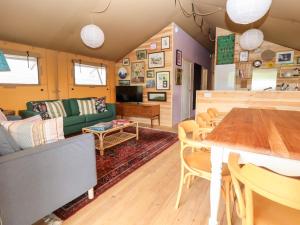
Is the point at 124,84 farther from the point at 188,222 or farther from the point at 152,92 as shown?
the point at 188,222

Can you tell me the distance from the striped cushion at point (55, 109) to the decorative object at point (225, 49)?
4.69 meters

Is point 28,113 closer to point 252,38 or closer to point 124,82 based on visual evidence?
point 124,82

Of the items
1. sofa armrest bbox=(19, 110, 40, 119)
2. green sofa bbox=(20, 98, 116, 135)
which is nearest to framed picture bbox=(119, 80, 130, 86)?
green sofa bbox=(20, 98, 116, 135)

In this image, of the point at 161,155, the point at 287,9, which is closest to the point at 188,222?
the point at 161,155

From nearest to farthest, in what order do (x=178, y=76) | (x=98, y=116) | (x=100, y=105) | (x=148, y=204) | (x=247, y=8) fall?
1. (x=148, y=204)
2. (x=247, y=8)
3. (x=98, y=116)
4. (x=100, y=105)
5. (x=178, y=76)

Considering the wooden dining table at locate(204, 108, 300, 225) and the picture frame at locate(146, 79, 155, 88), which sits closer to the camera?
the wooden dining table at locate(204, 108, 300, 225)

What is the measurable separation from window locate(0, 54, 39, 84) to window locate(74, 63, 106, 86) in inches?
40.7

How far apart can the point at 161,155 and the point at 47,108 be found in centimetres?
261

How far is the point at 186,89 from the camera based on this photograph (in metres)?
5.98

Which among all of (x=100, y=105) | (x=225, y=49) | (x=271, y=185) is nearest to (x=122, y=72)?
(x=100, y=105)

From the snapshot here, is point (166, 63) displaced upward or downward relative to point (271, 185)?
upward

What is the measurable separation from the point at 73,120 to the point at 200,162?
3108mm

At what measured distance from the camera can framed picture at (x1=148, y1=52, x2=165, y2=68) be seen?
196 inches

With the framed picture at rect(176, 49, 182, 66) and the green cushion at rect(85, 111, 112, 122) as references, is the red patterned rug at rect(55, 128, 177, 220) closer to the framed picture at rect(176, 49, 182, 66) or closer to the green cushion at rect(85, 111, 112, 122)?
the green cushion at rect(85, 111, 112, 122)
